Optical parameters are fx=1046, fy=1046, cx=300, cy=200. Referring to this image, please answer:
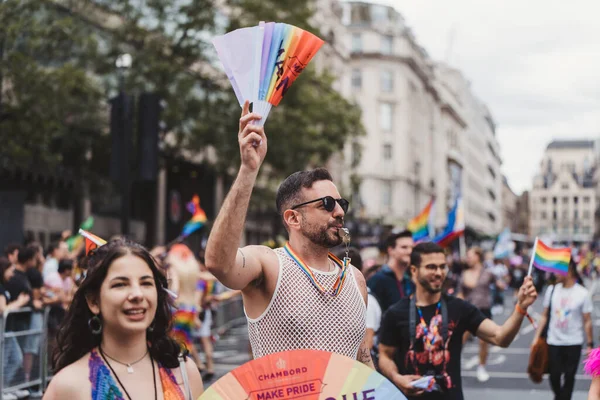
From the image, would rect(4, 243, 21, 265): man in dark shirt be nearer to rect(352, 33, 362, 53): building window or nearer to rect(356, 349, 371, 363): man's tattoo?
rect(356, 349, 371, 363): man's tattoo

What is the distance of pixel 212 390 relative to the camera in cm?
316

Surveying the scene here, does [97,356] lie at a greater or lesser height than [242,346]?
greater

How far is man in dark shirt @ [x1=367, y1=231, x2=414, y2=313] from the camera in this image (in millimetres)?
8500

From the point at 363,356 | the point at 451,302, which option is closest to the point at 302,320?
the point at 363,356

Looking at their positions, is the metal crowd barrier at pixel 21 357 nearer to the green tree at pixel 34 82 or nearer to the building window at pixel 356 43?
the green tree at pixel 34 82

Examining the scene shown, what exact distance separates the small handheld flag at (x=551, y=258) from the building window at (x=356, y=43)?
79.1 m

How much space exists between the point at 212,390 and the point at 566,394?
23.2 feet

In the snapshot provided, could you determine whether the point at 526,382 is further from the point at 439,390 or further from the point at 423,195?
the point at 423,195

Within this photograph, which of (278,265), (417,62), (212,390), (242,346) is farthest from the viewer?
(417,62)

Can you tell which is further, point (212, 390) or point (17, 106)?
point (17, 106)

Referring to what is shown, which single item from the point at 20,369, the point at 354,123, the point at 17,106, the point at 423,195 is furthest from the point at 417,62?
the point at 20,369

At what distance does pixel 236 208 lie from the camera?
3744mm

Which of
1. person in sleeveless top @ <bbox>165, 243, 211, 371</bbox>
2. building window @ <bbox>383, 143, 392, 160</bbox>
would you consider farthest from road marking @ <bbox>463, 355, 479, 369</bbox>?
building window @ <bbox>383, 143, 392, 160</bbox>

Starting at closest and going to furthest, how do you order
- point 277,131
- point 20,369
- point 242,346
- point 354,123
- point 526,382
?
1. point 20,369
2. point 526,382
3. point 242,346
4. point 277,131
5. point 354,123
